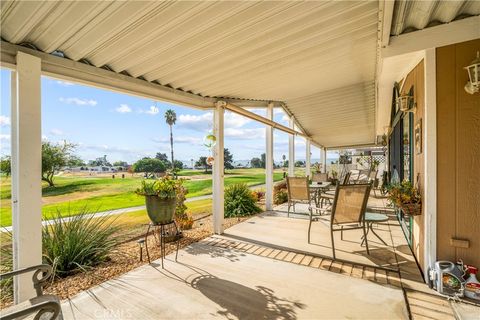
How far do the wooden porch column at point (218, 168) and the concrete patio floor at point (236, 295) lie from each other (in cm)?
136

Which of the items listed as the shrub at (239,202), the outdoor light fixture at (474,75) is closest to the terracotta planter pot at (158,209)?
the shrub at (239,202)

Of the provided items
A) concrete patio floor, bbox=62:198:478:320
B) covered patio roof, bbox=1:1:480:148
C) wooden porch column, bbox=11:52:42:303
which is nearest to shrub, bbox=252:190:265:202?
concrete patio floor, bbox=62:198:478:320

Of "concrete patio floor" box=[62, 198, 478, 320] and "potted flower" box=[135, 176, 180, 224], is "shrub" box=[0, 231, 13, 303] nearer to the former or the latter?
"concrete patio floor" box=[62, 198, 478, 320]

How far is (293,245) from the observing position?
11.4 ft

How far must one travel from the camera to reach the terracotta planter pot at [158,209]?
2.75 metres

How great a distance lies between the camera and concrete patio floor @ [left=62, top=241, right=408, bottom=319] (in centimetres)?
194

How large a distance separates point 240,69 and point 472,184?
2.87 metres

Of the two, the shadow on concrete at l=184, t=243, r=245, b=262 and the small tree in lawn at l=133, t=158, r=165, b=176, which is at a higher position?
the small tree in lawn at l=133, t=158, r=165, b=176

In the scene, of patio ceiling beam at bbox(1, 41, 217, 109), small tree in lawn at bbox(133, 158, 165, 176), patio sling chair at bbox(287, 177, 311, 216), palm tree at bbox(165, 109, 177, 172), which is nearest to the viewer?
patio ceiling beam at bbox(1, 41, 217, 109)

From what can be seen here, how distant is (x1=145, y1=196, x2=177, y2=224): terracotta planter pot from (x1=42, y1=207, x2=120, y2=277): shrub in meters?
0.98

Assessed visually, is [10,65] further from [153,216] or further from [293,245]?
[293,245]

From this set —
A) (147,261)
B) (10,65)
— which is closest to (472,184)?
(147,261)

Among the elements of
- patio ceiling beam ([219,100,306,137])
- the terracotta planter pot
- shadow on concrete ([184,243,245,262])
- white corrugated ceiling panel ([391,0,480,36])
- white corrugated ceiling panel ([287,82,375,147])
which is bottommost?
shadow on concrete ([184,243,245,262])

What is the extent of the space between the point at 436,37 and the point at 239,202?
4.69 m
